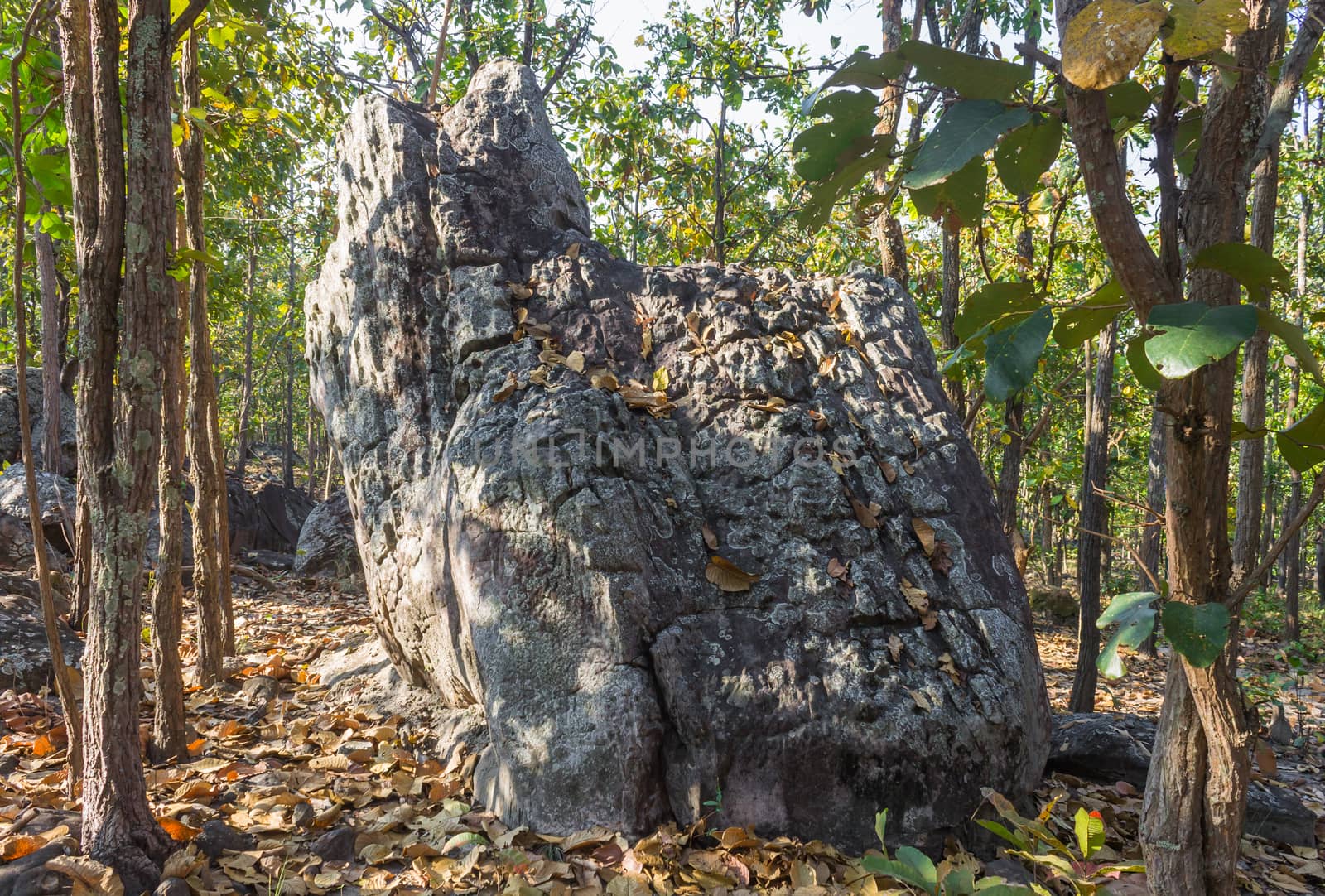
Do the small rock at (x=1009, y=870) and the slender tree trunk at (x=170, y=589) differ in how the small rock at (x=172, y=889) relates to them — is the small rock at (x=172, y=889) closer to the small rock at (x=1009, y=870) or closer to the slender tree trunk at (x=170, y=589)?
the slender tree trunk at (x=170, y=589)

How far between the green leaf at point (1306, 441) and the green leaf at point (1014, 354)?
0.49m

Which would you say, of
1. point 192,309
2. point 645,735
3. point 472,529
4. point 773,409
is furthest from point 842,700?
point 192,309

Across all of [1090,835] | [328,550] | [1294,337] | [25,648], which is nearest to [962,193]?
[1294,337]

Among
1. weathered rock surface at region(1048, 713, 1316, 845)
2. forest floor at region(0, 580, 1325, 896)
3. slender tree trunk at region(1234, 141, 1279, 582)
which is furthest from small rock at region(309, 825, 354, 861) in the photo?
weathered rock surface at region(1048, 713, 1316, 845)

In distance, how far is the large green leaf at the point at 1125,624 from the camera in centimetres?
117

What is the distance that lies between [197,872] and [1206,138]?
333cm

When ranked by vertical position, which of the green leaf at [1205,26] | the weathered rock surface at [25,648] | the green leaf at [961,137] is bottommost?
the weathered rock surface at [25,648]

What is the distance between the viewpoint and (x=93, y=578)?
2533 mm

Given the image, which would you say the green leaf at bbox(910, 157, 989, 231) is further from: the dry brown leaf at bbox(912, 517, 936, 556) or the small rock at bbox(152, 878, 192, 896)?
the small rock at bbox(152, 878, 192, 896)

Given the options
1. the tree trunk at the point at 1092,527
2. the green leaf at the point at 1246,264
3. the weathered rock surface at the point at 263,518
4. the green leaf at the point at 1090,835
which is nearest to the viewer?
the green leaf at the point at 1246,264

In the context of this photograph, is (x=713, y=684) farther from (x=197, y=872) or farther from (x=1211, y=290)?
(x=1211, y=290)

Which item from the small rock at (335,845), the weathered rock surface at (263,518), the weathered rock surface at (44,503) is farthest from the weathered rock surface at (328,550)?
the small rock at (335,845)

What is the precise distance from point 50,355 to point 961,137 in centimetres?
1106

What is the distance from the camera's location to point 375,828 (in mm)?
3059
